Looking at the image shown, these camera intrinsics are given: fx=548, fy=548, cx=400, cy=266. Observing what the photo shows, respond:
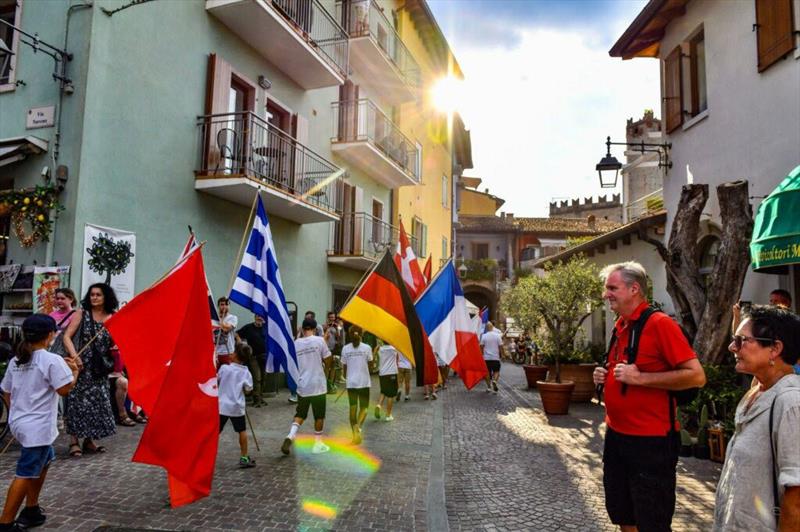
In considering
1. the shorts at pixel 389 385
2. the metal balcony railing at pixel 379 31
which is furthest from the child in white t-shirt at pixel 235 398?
the metal balcony railing at pixel 379 31

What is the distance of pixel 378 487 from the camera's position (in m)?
5.73

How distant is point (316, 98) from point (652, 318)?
13.6 metres

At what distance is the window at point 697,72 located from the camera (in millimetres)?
11383

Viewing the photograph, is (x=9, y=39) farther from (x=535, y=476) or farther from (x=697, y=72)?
(x=697, y=72)

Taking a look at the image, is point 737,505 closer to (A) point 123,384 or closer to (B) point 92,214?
(A) point 123,384

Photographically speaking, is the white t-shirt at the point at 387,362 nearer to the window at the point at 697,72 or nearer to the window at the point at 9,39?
the window at the point at 9,39

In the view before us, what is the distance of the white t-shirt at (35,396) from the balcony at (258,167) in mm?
6373

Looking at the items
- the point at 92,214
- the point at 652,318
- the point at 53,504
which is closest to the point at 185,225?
the point at 92,214

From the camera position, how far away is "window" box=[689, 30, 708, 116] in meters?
11.4

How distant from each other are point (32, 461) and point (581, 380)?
1110cm

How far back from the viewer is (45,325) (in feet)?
14.1

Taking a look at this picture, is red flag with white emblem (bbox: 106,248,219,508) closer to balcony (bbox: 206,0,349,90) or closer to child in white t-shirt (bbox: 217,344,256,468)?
child in white t-shirt (bbox: 217,344,256,468)

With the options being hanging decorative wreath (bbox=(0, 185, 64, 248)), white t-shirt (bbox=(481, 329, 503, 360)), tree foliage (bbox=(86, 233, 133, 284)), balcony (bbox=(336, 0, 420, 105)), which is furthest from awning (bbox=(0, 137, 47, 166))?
white t-shirt (bbox=(481, 329, 503, 360))

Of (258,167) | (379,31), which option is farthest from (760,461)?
(379,31)
